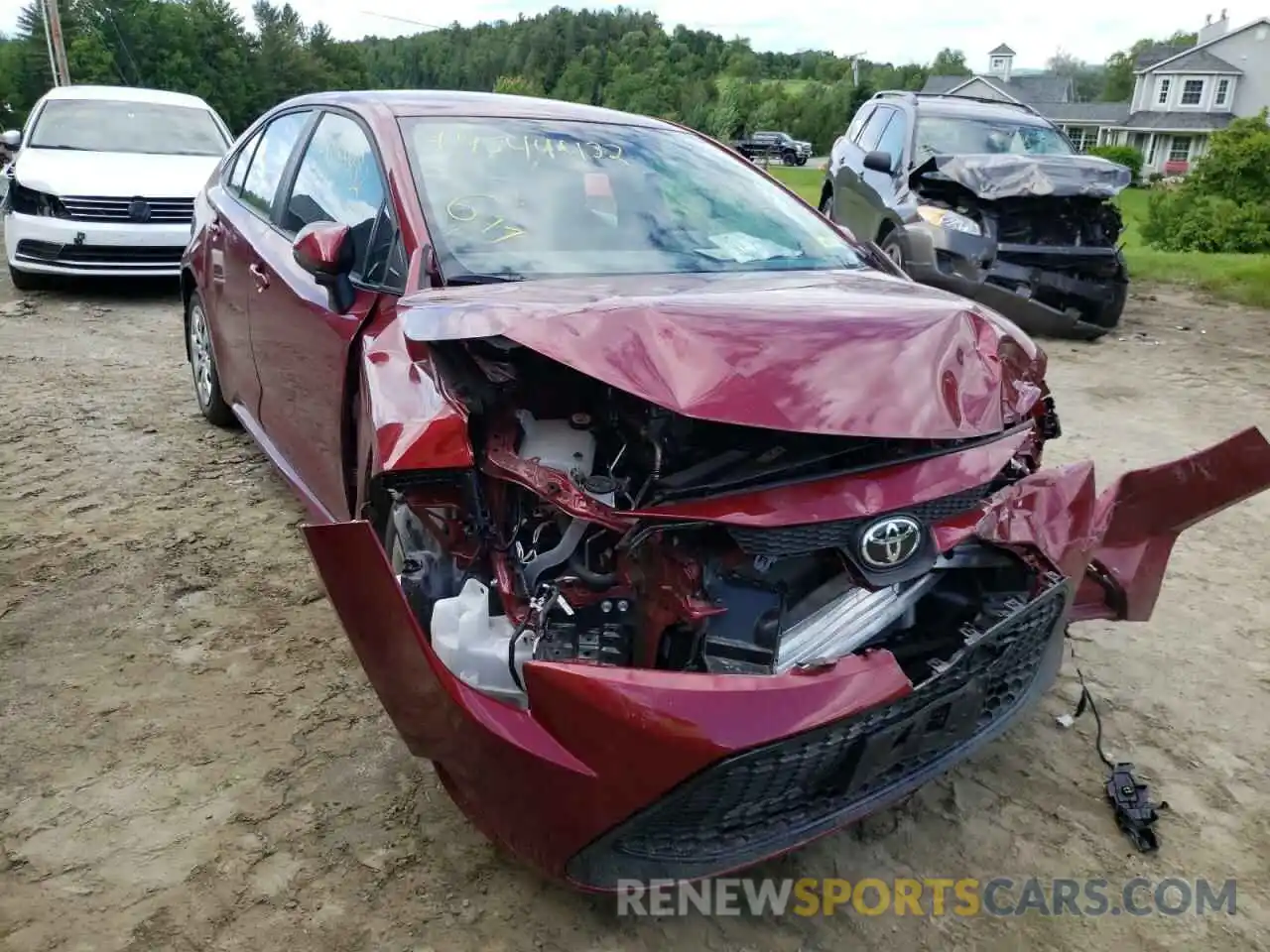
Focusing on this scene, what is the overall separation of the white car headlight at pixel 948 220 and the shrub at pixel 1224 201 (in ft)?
26.7

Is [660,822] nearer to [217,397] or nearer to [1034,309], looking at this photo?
[217,397]

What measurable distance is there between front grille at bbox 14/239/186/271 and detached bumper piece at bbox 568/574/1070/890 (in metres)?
7.38

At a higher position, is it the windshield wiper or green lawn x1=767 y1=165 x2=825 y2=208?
the windshield wiper

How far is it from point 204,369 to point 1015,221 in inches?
227

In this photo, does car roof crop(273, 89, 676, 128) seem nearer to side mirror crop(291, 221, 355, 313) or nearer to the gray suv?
side mirror crop(291, 221, 355, 313)

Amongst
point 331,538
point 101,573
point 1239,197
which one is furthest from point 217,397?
point 1239,197

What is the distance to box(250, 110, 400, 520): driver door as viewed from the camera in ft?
9.68

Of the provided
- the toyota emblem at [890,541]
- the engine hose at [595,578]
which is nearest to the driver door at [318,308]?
the engine hose at [595,578]

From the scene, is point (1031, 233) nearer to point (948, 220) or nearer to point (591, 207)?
point (948, 220)

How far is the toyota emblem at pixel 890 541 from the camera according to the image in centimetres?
209

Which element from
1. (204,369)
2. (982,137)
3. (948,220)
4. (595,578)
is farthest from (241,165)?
(982,137)

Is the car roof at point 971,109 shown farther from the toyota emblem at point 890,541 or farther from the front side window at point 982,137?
the toyota emblem at point 890,541

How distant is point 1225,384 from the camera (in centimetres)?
680

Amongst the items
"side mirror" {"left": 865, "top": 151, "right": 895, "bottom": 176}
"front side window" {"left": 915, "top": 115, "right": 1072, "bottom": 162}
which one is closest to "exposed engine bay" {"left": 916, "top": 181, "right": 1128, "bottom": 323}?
"side mirror" {"left": 865, "top": 151, "right": 895, "bottom": 176}
